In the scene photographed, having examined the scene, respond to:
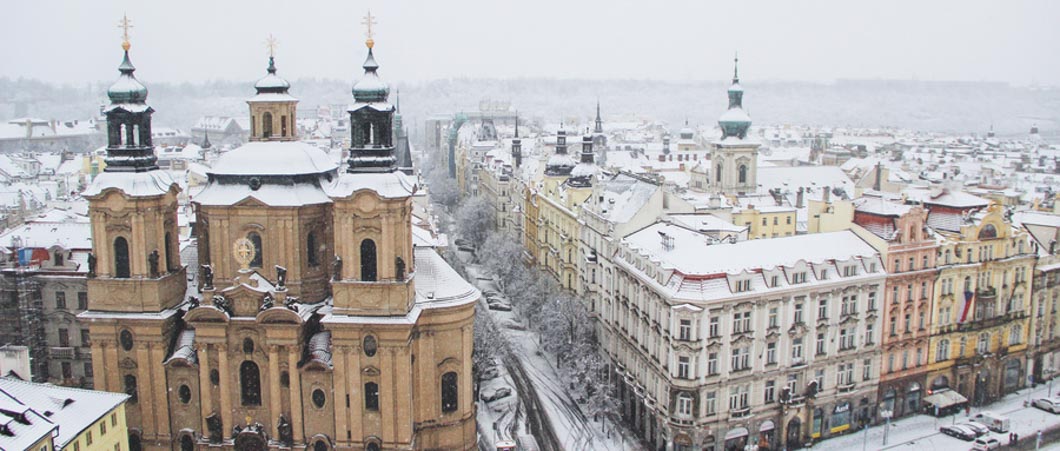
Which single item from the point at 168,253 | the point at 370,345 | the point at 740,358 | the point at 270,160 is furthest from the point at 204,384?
the point at 740,358

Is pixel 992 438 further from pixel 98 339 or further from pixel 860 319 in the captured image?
pixel 98 339

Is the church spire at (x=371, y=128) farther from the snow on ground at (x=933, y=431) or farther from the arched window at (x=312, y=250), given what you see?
the snow on ground at (x=933, y=431)

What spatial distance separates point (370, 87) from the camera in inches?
1909

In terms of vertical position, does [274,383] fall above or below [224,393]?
above

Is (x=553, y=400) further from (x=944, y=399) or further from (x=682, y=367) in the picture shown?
(x=944, y=399)

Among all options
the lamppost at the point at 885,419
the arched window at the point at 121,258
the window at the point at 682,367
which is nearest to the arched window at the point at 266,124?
the arched window at the point at 121,258

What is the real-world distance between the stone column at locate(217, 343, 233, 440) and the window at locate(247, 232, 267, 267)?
4819 mm

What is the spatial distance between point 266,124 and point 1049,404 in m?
59.6

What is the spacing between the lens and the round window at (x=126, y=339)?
2004 inches

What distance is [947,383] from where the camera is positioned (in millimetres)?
67875

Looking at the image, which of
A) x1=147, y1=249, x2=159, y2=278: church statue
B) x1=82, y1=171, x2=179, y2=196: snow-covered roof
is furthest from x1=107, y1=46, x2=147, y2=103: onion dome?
x1=147, y1=249, x2=159, y2=278: church statue

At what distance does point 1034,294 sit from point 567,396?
125ft

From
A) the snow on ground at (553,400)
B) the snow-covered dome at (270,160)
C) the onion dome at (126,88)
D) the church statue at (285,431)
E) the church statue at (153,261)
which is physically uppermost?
the onion dome at (126,88)

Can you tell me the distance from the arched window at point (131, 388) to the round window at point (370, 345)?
14015 mm
